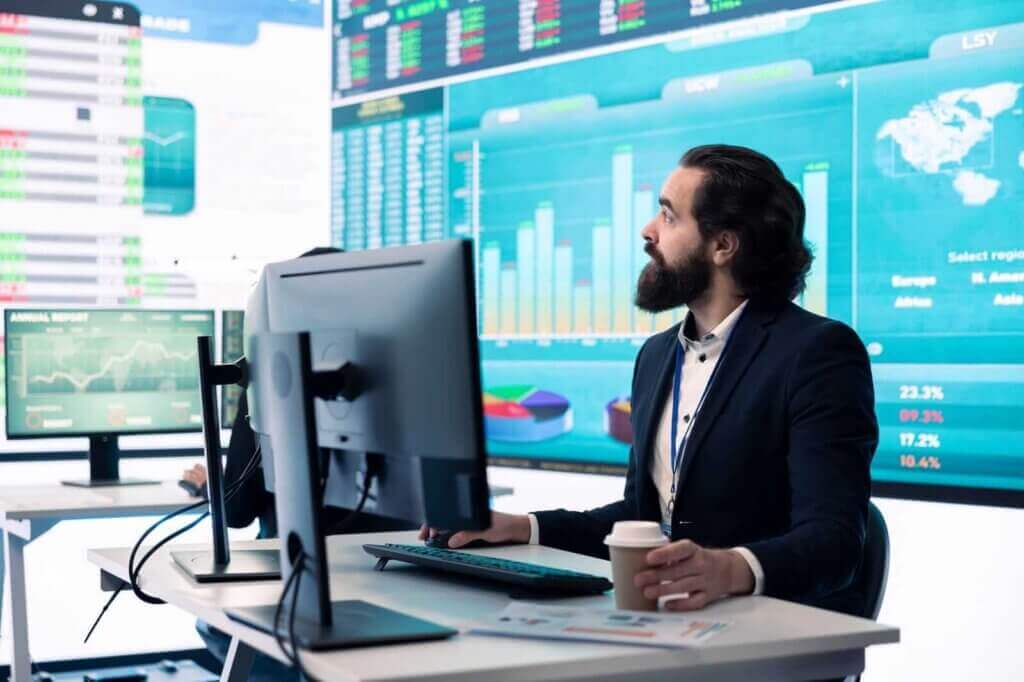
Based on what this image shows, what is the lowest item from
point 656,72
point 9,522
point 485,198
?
point 9,522

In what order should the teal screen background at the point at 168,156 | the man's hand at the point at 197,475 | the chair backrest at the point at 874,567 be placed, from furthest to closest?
the teal screen background at the point at 168,156 < the man's hand at the point at 197,475 < the chair backrest at the point at 874,567

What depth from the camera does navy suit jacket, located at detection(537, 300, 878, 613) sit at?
1813mm

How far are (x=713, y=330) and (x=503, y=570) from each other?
77 centimetres


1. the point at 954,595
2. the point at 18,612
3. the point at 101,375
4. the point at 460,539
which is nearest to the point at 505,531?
the point at 460,539

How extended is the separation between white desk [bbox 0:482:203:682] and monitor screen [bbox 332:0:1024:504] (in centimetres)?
126

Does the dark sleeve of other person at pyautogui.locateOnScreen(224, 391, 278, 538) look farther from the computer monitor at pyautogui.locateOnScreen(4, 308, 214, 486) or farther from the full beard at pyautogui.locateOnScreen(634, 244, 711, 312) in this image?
the computer monitor at pyautogui.locateOnScreen(4, 308, 214, 486)

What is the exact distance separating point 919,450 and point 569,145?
1539mm

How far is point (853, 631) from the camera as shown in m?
1.48

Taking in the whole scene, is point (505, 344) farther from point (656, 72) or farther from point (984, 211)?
point (984, 211)

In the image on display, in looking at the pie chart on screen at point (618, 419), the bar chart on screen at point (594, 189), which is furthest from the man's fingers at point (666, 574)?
the pie chart on screen at point (618, 419)

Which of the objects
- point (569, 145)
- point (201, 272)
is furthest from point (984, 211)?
point (201, 272)

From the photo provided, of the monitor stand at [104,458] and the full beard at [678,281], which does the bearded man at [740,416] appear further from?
the monitor stand at [104,458]

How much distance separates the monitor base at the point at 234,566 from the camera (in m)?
1.85

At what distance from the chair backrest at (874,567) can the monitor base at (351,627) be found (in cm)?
82
